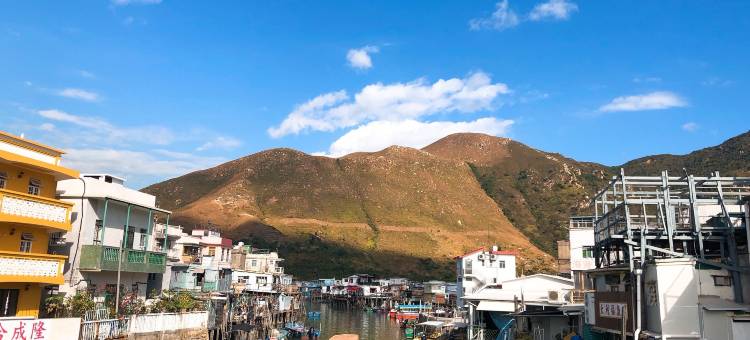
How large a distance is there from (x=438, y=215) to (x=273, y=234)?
206 ft

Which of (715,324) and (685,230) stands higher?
(685,230)

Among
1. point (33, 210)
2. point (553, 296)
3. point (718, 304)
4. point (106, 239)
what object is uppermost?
point (33, 210)

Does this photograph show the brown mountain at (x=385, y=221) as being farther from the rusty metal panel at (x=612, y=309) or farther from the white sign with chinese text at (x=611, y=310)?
the white sign with chinese text at (x=611, y=310)

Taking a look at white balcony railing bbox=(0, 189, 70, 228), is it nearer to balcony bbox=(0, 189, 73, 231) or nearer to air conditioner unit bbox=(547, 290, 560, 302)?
balcony bbox=(0, 189, 73, 231)

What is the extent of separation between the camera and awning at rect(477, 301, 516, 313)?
150 feet

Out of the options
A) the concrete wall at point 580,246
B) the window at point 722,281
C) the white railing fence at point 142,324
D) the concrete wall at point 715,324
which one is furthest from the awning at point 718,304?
the white railing fence at point 142,324

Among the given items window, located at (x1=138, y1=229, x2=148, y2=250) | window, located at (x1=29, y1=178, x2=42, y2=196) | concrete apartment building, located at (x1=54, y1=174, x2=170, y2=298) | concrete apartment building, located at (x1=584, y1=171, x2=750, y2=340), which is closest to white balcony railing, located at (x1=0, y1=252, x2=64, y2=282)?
concrete apartment building, located at (x1=54, y1=174, x2=170, y2=298)

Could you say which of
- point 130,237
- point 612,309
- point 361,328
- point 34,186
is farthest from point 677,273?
point 361,328

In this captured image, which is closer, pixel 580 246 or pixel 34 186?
pixel 34 186

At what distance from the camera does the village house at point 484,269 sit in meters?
64.6

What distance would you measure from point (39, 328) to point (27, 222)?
19.8 feet

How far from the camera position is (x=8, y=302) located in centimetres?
2777

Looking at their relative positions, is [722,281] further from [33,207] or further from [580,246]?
[33,207]

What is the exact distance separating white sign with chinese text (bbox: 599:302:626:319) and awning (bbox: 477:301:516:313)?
64.9 ft
